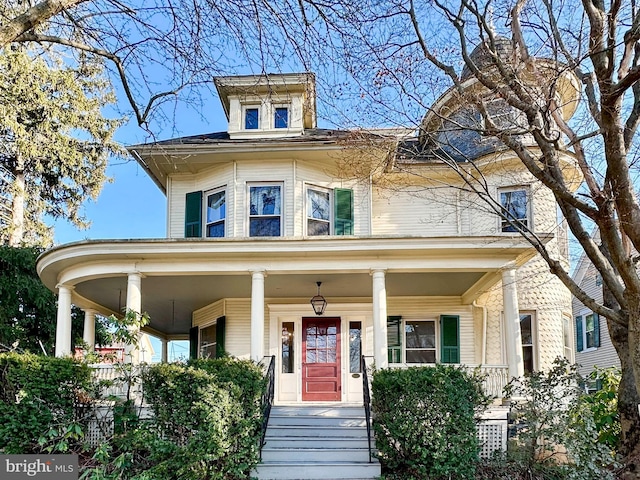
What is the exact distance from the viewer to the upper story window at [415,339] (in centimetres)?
1312

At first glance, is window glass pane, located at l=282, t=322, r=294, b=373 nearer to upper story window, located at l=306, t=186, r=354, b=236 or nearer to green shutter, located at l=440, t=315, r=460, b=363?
upper story window, located at l=306, t=186, r=354, b=236

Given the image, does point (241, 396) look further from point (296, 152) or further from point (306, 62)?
point (296, 152)

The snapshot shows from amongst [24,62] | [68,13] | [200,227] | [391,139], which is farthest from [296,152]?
[24,62]

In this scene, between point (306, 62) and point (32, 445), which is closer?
point (306, 62)

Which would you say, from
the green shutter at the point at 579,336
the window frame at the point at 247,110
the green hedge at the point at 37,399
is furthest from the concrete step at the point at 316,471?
the green shutter at the point at 579,336

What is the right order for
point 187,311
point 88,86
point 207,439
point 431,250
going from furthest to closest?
point 88,86
point 187,311
point 431,250
point 207,439

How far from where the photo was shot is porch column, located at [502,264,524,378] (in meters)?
9.96

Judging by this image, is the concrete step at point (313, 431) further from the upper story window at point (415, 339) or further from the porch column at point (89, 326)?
the porch column at point (89, 326)

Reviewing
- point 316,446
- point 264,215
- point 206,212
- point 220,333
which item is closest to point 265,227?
point 264,215

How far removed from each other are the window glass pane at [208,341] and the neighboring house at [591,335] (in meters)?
11.8

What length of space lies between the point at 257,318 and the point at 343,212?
3712 mm

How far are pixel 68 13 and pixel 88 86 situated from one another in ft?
49.4

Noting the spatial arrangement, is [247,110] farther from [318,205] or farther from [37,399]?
[37,399]

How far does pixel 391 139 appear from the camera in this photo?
9.42 m
